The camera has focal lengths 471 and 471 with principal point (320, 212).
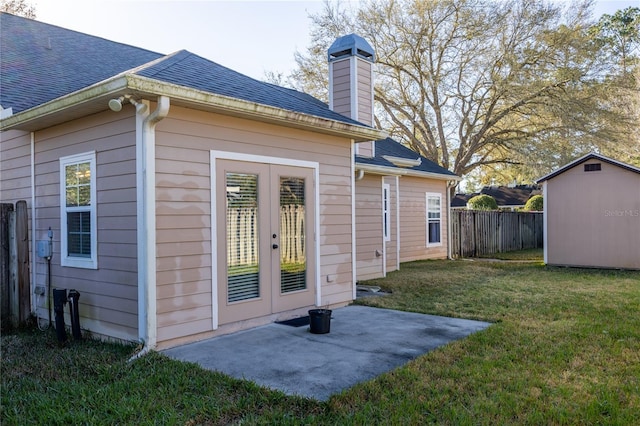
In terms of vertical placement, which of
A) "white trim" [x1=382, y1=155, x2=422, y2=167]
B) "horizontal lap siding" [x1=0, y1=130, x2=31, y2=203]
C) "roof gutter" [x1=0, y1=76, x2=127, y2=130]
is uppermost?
"white trim" [x1=382, y1=155, x2=422, y2=167]

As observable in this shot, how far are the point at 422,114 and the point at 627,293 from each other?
14478 millimetres

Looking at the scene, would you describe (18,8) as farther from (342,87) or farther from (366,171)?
(366,171)

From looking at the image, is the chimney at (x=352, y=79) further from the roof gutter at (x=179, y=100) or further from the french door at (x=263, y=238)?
the french door at (x=263, y=238)

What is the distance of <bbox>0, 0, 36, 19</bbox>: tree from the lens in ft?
57.6

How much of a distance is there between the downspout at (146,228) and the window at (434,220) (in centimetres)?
1032

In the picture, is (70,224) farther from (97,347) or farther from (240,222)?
(240,222)

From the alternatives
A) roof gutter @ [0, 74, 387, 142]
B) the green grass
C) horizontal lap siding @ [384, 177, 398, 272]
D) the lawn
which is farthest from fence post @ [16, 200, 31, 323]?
the green grass

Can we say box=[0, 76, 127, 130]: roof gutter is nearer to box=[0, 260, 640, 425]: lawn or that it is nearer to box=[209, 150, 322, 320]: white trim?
box=[209, 150, 322, 320]: white trim

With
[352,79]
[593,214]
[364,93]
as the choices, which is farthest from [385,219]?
[593,214]

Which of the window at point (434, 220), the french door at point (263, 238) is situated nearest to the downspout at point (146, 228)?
the french door at point (263, 238)

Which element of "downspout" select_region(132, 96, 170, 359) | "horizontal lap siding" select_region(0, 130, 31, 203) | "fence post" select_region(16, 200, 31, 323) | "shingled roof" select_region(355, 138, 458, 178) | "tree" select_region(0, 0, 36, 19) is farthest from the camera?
"tree" select_region(0, 0, 36, 19)

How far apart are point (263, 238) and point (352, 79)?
17.0ft

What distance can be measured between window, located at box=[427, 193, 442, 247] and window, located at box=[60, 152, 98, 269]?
1018cm

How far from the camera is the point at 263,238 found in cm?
551
